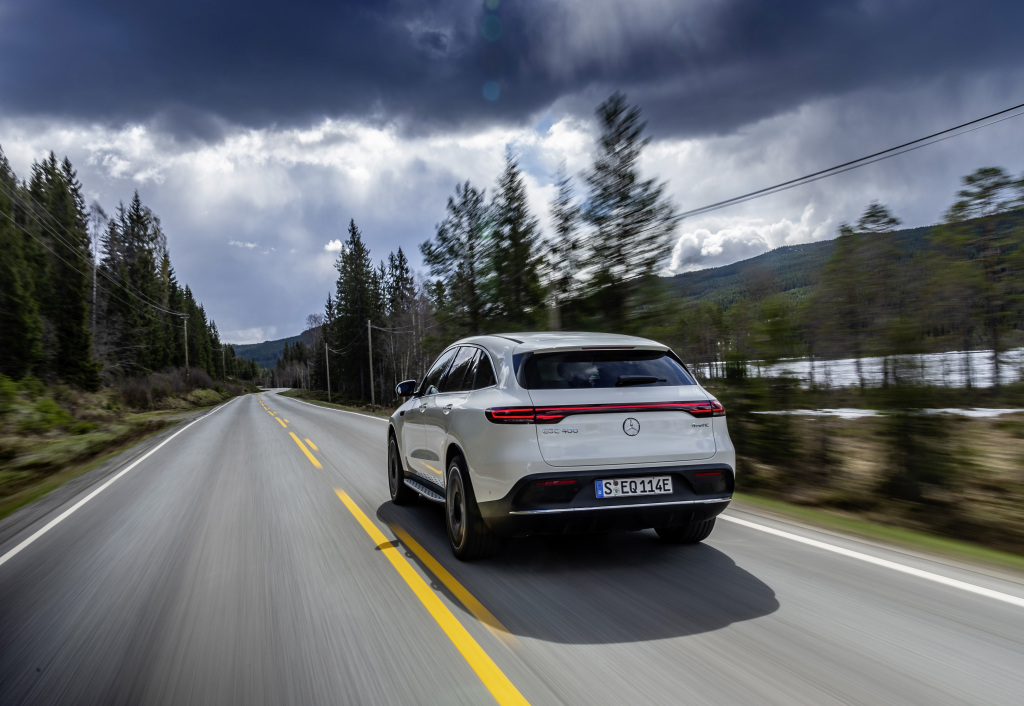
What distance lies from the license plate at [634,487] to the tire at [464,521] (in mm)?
910

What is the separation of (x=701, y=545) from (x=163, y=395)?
172ft

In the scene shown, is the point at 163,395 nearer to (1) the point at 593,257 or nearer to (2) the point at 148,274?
(2) the point at 148,274

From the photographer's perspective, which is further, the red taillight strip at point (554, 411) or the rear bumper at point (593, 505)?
the red taillight strip at point (554, 411)

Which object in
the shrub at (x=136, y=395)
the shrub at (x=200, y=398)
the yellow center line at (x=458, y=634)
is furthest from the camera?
the shrub at (x=200, y=398)

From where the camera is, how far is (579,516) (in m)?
4.30

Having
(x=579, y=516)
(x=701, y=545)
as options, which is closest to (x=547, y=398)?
(x=579, y=516)

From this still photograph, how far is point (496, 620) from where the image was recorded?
12.3ft

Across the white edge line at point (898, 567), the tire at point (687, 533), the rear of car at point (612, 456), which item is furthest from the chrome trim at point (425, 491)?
the white edge line at point (898, 567)

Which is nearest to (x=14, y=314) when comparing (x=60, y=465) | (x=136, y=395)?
(x=136, y=395)

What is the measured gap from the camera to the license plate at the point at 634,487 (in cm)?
434

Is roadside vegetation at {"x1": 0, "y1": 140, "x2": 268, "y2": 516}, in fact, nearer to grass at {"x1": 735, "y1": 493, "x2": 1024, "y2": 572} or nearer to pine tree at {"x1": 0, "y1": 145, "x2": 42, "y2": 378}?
pine tree at {"x1": 0, "y1": 145, "x2": 42, "y2": 378}

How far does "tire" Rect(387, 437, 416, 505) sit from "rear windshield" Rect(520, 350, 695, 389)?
10.7ft

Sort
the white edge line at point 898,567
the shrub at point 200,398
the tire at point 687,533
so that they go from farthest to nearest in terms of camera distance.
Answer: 1. the shrub at point 200,398
2. the tire at point 687,533
3. the white edge line at point 898,567

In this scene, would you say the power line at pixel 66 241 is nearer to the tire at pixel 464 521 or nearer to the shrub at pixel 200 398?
the shrub at pixel 200 398
